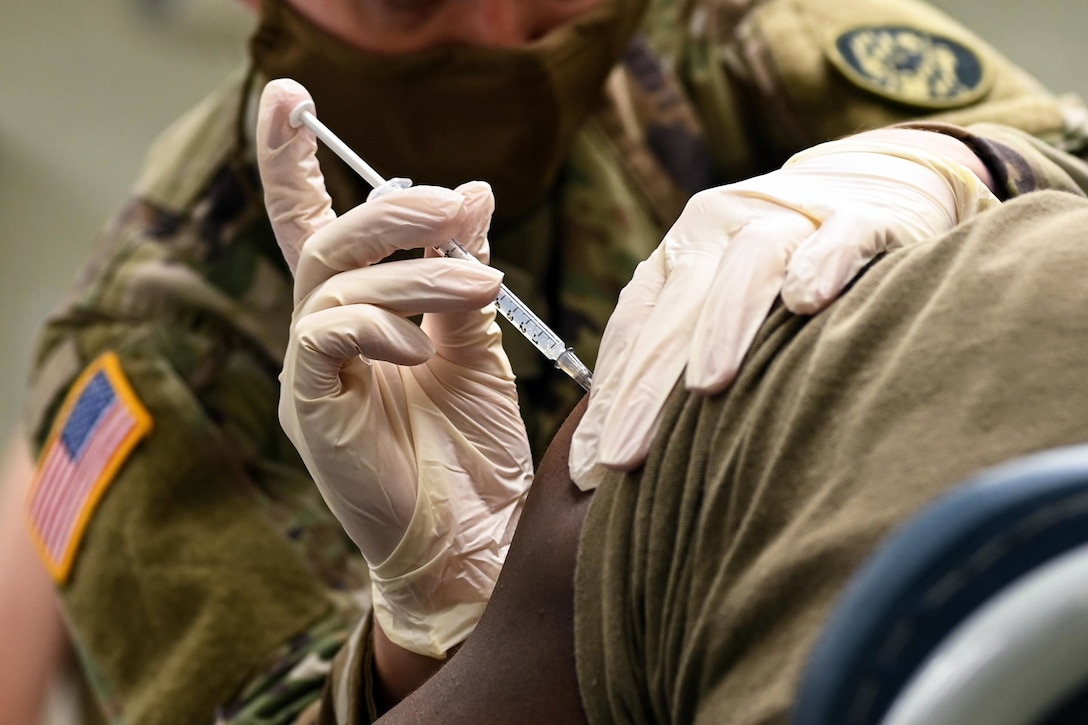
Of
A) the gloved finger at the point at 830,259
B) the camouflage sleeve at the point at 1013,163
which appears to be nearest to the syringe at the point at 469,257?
the gloved finger at the point at 830,259

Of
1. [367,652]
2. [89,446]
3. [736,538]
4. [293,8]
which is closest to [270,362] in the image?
[89,446]

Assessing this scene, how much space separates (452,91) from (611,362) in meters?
0.70

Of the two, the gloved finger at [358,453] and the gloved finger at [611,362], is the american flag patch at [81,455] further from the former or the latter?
the gloved finger at [611,362]

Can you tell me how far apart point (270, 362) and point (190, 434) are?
0.15 m

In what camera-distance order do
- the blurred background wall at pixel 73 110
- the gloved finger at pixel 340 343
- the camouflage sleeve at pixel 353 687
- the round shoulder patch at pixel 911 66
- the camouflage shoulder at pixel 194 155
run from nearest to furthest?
1. the gloved finger at pixel 340 343
2. the camouflage sleeve at pixel 353 687
3. the round shoulder patch at pixel 911 66
4. the camouflage shoulder at pixel 194 155
5. the blurred background wall at pixel 73 110

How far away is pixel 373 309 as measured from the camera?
0.92 metres

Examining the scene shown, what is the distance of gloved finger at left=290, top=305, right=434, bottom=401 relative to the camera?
91 centimetres

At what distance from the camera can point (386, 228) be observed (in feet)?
3.05

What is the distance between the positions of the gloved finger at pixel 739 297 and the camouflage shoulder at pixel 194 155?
3.55 feet

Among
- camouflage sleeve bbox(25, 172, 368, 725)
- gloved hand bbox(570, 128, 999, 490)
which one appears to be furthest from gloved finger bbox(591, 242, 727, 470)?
camouflage sleeve bbox(25, 172, 368, 725)

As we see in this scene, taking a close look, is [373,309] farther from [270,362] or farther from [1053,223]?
[270,362]

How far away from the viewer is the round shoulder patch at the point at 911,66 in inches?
65.0

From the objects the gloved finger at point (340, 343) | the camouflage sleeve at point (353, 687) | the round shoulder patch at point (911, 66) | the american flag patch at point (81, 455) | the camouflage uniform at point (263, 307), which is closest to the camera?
the gloved finger at point (340, 343)

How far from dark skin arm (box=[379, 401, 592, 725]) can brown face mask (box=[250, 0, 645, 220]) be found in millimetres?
725
